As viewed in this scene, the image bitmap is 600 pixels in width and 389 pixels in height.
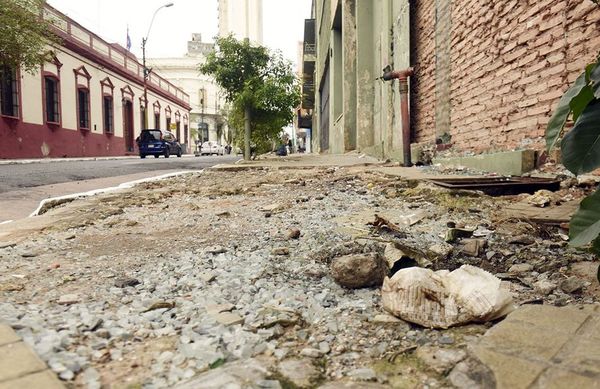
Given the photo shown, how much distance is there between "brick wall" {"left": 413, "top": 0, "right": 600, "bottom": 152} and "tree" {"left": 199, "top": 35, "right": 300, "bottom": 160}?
672 cm

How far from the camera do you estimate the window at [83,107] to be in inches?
802

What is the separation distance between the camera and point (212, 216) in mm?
2805

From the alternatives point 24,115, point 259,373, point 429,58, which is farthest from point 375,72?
point 24,115

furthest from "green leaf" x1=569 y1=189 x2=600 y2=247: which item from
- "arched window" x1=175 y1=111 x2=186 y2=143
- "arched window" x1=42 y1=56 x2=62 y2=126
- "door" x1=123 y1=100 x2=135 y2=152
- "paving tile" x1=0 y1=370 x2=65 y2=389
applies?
"arched window" x1=175 y1=111 x2=186 y2=143

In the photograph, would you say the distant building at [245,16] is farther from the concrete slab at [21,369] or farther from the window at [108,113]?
the concrete slab at [21,369]

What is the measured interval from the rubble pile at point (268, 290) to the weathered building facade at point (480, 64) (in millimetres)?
1030

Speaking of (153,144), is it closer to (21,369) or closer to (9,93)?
(9,93)

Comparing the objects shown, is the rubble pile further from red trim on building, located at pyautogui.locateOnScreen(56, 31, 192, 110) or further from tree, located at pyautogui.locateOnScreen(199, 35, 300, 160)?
red trim on building, located at pyautogui.locateOnScreen(56, 31, 192, 110)

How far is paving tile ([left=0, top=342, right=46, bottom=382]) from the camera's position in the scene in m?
0.86

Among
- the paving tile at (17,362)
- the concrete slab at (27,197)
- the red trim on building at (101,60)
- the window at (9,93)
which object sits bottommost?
the paving tile at (17,362)

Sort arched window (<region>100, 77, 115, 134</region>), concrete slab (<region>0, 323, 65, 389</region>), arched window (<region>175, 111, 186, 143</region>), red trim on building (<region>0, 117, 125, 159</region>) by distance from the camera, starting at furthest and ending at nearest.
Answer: arched window (<region>175, 111, 186, 143</region>) → arched window (<region>100, 77, 115, 134</region>) → red trim on building (<region>0, 117, 125, 159</region>) → concrete slab (<region>0, 323, 65, 389</region>)

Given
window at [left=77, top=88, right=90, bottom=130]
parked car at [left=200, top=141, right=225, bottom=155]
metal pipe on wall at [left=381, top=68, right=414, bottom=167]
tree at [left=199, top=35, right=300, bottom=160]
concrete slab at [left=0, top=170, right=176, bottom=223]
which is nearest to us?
concrete slab at [left=0, top=170, right=176, bottom=223]

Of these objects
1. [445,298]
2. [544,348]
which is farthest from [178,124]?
[544,348]

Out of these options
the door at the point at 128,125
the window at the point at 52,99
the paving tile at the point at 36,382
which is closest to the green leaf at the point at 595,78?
the paving tile at the point at 36,382
